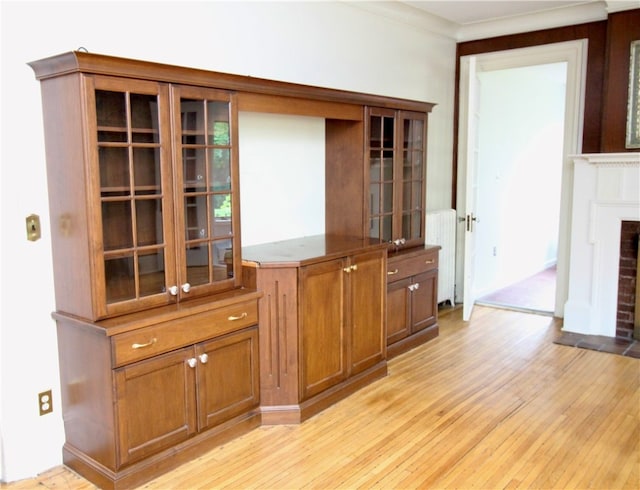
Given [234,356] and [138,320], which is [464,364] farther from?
[138,320]

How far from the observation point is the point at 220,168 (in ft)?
9.66

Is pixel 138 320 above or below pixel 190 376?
above

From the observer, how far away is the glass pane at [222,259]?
296 centimetres

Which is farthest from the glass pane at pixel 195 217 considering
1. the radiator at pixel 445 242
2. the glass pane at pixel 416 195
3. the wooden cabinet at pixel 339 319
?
the radiator at pixel 445 242

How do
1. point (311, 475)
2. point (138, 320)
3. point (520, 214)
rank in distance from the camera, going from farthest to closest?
point (520, 214), point (311, 475), point (138, 320)

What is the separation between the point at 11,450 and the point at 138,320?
0.90 metres

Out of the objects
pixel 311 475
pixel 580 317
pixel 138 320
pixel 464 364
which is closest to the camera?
pixel 138 320

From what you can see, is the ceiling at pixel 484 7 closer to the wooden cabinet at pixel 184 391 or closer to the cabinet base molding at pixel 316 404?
the cabinet base molding at pixel 316 404

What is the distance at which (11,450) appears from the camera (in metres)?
2.65

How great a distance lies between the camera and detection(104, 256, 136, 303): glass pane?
2.54 meters

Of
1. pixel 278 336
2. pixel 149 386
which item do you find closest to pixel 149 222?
pixel 149 386

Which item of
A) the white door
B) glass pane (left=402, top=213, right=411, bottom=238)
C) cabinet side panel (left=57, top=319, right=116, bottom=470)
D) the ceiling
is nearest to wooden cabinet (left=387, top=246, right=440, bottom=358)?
glass pane (left=402, top=213, right=411, bottom=238)

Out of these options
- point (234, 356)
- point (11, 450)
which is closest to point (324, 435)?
point (234, 356)

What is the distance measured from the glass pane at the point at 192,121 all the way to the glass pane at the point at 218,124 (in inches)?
2.0
